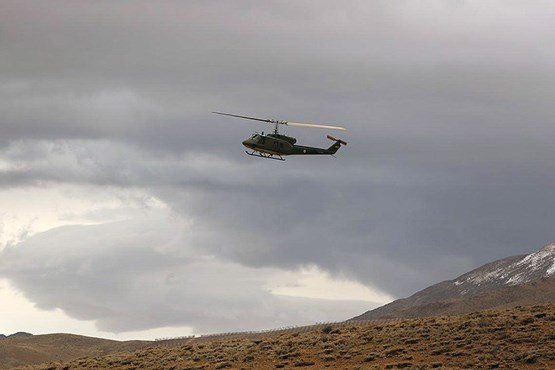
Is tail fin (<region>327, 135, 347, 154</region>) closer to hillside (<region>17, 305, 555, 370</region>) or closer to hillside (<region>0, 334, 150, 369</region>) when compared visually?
hillside (<region>17, 305, 555, 370</region>)

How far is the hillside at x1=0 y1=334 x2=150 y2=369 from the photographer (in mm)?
116938

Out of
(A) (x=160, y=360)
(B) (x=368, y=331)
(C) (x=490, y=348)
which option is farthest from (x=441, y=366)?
(A) (x=160, y=360)

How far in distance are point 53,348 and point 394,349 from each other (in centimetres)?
7305

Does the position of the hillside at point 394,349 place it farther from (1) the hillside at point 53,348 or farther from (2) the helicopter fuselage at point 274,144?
(1) the hillside at point 53,348

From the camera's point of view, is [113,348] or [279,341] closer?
[279,341]

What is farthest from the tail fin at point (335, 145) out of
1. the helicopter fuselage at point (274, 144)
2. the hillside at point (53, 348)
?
the hillside at point (53, 348)

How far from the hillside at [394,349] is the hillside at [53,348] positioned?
3545 centimetres

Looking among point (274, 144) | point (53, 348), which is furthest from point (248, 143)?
point (53, 348)

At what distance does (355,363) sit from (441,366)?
681 centimetres

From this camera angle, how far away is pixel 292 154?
8488cm

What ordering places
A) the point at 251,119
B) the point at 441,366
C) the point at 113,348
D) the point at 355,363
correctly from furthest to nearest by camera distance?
1. the point at 113,348
2. the point at 251,119
3. the point at 355,363
4. the point at 441,366

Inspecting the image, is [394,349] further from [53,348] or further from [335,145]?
[53,348]

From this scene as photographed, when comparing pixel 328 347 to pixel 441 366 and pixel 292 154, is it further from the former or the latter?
pixel 292 154

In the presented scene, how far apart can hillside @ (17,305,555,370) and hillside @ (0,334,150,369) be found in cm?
3545
